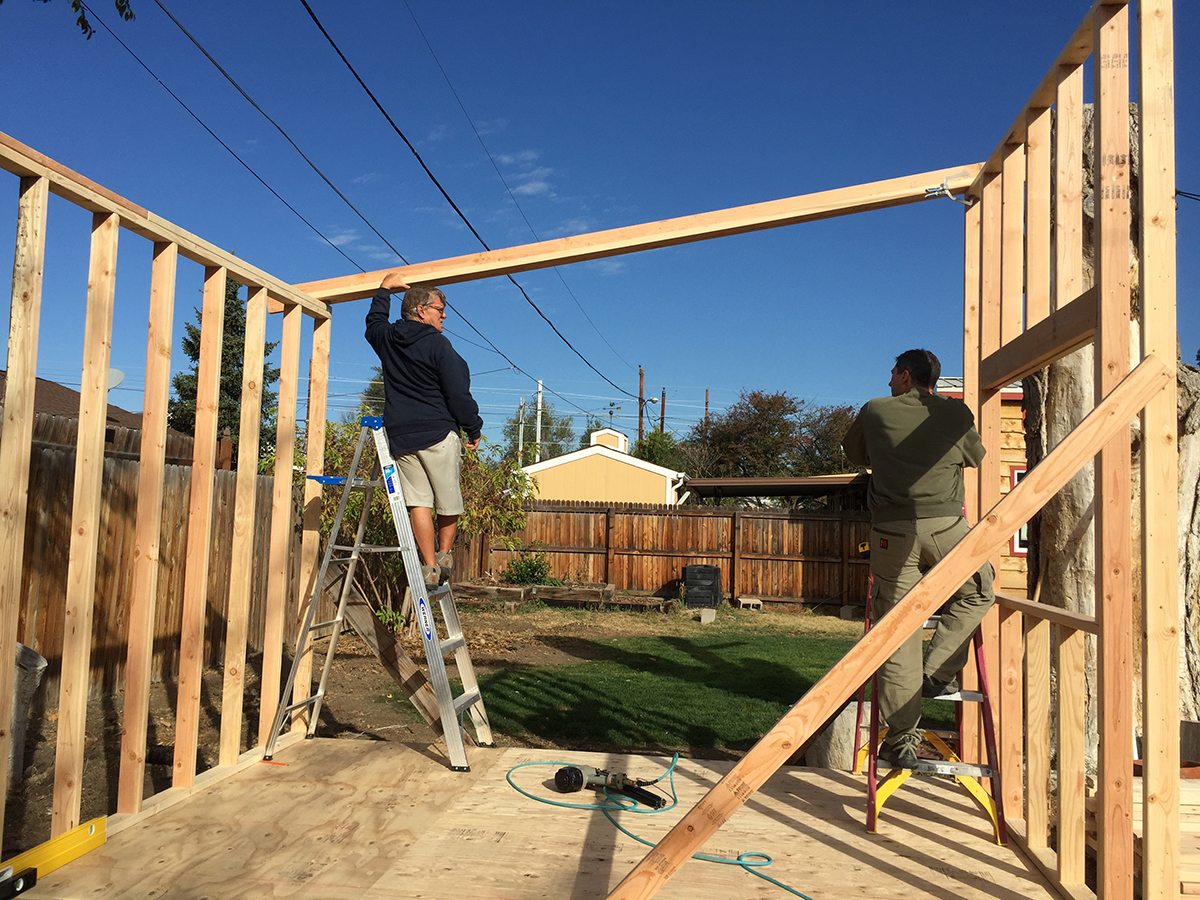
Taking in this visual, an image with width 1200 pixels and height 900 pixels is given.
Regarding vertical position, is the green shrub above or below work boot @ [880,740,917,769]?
below

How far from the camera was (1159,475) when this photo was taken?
2348mm

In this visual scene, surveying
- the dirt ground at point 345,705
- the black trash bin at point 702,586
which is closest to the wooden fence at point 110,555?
the dirt ground at point 345,705

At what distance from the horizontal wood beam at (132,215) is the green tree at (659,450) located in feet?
110

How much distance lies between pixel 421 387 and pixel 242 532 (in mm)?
1096

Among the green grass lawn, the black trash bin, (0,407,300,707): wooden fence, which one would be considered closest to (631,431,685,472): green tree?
the black trash bin

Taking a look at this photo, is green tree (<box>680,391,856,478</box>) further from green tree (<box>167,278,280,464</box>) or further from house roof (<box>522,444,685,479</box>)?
green tree (<box>167,278,280,464</box>)

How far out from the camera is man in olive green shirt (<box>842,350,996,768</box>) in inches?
130

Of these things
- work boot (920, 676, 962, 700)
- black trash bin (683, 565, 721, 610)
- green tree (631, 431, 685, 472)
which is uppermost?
green tree (631, 431, 685, 472)

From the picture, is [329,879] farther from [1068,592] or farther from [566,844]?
[1068,592]

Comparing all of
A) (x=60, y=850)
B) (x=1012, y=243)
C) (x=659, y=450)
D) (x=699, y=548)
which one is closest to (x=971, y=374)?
(x=1012, y=243)

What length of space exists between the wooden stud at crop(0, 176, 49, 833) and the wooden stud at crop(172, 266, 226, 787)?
0.86 metres

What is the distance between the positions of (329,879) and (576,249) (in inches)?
117

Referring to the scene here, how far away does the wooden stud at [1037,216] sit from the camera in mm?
3404

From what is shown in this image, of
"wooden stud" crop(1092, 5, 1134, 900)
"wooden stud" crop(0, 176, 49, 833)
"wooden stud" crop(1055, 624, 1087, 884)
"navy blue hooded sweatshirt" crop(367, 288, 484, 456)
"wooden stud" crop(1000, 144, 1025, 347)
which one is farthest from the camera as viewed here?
"navy blue hooded sweatshirt" crop(367, 288, 484, 456)
